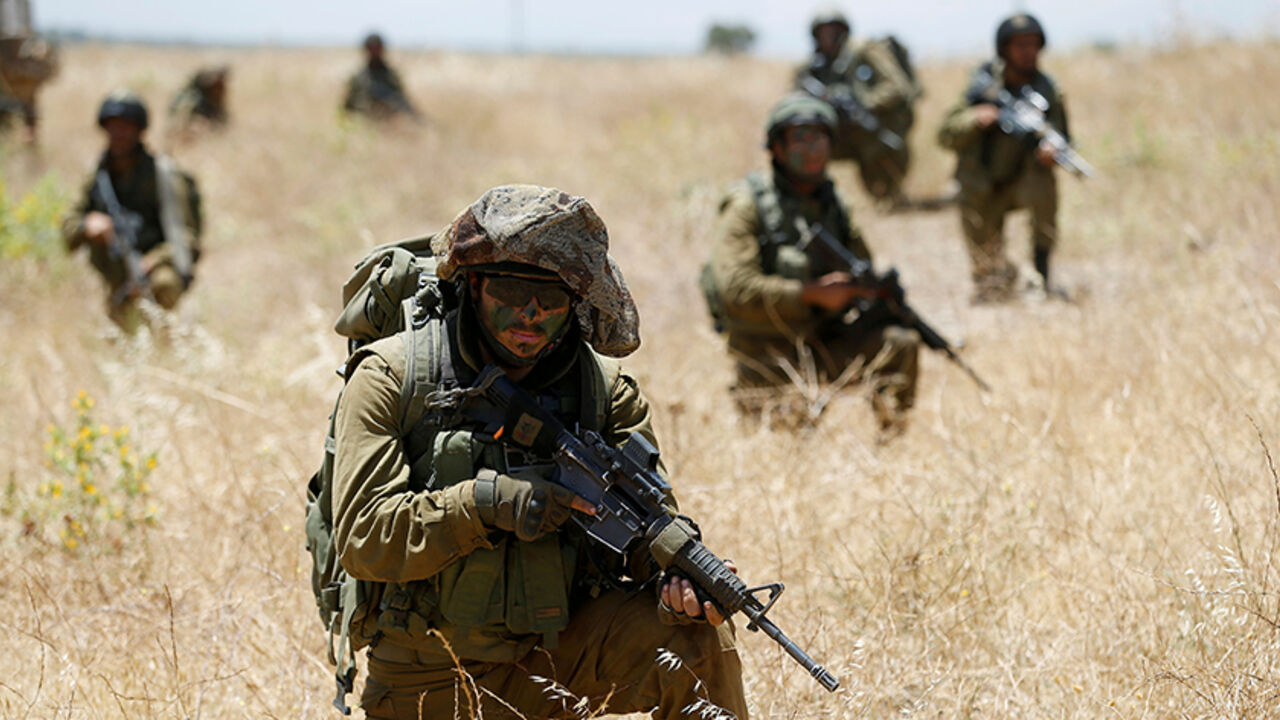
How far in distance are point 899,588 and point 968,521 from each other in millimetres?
494

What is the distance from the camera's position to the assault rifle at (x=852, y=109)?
11.0m

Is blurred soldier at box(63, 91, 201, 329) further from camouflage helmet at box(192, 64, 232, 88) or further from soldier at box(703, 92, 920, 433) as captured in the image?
camouflage helmet at box(192, 64, 232, 88)

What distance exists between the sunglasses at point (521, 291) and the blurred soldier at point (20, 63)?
41.7 ft

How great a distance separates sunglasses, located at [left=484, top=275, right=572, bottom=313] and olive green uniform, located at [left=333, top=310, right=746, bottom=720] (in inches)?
4.7

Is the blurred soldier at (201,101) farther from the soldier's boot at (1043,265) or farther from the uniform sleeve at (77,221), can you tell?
the soldier's boot at (1043,265)

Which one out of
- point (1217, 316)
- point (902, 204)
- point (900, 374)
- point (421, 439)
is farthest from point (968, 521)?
point (902, 204)

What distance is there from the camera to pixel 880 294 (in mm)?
5340

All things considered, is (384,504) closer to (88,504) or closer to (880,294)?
(88,504)

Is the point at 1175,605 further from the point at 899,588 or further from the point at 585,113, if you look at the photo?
the point at 585,113

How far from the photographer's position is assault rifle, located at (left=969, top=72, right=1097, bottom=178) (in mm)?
7500

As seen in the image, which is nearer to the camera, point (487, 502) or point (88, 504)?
point (487, 502)

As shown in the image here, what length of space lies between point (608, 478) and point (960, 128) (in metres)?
5.85

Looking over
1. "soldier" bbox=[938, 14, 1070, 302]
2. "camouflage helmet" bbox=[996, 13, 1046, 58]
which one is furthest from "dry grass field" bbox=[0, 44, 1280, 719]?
"camouflage helmet" bbox=[996, 13, 1046, 58]

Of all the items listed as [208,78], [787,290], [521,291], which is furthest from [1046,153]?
[208,78]
